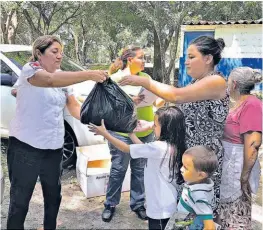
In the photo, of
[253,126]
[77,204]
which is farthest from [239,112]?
[77,204]

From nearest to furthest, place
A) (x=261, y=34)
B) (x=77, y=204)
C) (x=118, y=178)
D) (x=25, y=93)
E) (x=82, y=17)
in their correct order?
(x=25, y=93)
(x=118, y=178)
(x=77, y=204)
(x=261, y=34)
(x=82, y=17)

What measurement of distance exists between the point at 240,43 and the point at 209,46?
373 inches

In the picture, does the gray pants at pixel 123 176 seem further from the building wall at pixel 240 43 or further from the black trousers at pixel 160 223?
the building wall at pixel 240 43

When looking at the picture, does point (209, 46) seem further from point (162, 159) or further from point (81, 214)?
point (81, 214)

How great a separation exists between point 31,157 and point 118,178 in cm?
106

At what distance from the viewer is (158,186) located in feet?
6.91

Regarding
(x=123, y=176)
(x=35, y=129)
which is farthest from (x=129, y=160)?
(x=35, y=129)

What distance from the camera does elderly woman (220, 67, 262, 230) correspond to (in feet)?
6.88

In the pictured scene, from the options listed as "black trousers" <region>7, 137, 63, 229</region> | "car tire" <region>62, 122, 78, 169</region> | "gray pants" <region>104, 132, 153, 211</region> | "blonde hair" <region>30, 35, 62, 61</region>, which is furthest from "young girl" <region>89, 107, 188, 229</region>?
"car tire" <region>62, 122, 78, 169</region>

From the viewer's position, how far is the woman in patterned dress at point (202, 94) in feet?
6.10

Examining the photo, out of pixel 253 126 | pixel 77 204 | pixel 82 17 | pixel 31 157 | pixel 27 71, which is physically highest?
pixel 82 17

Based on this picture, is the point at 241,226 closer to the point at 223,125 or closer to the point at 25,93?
the point at 223,125

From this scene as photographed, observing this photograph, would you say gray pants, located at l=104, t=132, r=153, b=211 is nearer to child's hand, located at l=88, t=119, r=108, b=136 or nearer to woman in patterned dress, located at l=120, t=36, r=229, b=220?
child's hand, located at l=88, t=119, r=108, b=136

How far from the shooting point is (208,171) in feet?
6.40
